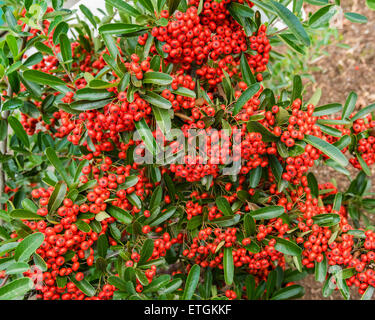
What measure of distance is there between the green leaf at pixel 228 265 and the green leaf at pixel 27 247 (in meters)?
0.92

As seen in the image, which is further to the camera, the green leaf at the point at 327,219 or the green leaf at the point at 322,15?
the green leaf at the point at 322,15

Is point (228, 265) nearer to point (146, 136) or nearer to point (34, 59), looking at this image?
point (146, 136)

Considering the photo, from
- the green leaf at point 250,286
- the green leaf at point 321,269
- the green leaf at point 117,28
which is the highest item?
the green leaf at point 117,28

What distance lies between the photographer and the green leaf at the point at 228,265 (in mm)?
1618

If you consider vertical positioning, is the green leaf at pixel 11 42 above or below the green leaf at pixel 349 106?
above

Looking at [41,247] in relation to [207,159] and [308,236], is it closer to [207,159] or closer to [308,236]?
[207,159]

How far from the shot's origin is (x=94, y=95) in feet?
4.84

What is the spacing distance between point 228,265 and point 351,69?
3494 millimetres

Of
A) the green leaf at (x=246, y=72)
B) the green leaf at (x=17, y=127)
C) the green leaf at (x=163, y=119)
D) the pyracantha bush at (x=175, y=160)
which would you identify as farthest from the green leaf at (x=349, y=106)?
the green leaf at (x=17, y=127)

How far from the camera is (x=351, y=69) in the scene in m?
4.00

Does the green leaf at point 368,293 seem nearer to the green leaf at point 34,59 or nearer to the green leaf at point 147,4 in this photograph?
the green leaf at point 147,4

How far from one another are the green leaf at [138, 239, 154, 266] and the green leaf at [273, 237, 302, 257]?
0.66m

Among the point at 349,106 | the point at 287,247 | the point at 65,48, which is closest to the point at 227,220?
the point at 287,247
